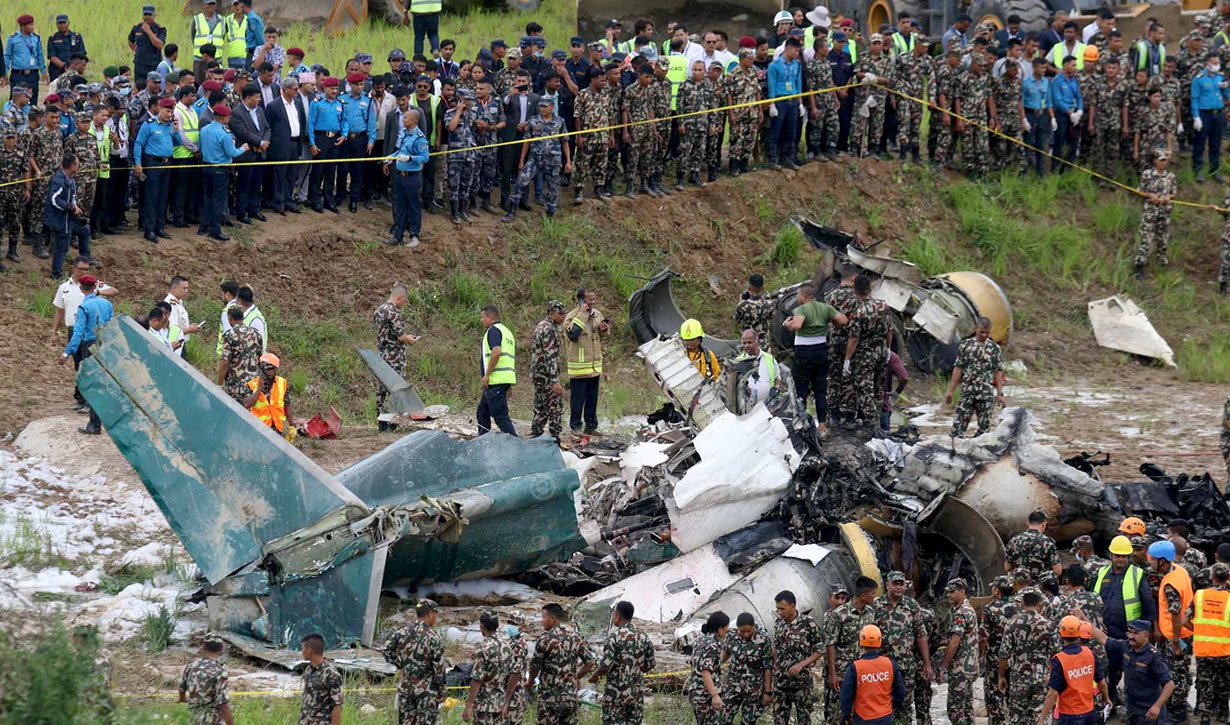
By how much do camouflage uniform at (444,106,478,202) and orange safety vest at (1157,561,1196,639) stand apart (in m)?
10.5

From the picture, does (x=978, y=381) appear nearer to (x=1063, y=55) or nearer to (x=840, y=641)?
(x=840, y=641)

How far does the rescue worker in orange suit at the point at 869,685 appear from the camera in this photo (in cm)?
1060

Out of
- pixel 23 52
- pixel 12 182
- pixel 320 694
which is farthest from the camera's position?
pixel 23 52

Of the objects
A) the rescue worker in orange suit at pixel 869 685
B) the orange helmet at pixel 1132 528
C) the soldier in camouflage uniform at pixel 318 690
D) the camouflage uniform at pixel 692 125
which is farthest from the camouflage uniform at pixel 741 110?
the soldier in camouflage uniform at pixel 318 690

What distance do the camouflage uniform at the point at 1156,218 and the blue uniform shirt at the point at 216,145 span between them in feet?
36.9

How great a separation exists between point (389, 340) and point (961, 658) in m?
7.63

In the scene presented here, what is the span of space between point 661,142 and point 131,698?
1265cm

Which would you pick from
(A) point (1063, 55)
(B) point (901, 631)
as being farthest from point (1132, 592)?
(A) point (1063, 55)

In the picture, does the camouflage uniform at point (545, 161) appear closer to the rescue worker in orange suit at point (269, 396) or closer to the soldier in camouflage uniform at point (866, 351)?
the soldier in camouflage uniform at point (866, 351)

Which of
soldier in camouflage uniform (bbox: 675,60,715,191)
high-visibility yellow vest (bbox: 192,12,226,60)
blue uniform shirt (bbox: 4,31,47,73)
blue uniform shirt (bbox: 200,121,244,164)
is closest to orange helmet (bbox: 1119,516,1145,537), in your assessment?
soldier in camouflage uniform (bbox: 675,60,715,191)

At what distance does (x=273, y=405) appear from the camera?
599 inches

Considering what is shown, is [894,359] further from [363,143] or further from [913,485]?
[363,143]

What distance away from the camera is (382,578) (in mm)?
12141

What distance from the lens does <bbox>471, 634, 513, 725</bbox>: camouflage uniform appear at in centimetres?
1041
